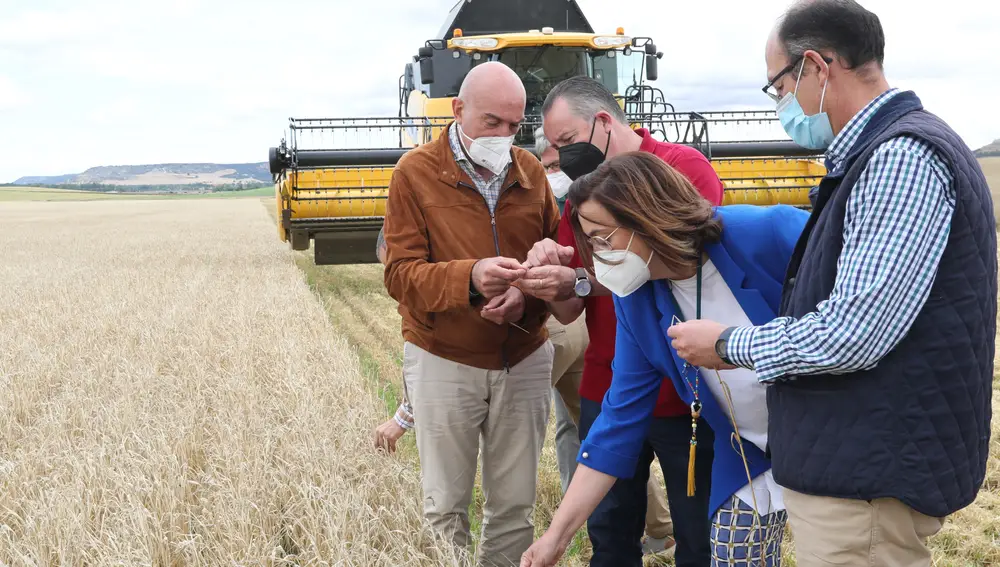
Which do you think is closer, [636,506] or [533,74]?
[636,506]

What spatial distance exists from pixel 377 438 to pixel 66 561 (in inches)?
47.1

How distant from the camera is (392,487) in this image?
342 centimetres

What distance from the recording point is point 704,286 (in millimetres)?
2143

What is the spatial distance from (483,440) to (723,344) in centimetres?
166

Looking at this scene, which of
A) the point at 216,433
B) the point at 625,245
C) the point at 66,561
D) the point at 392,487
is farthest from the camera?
the point at 216,433

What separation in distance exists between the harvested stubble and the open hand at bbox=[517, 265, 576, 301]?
85 centimetres

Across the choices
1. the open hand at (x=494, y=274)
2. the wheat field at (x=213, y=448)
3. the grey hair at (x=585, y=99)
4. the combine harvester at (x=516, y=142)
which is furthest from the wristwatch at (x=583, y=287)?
the combine harvester at (x=516, y=142)

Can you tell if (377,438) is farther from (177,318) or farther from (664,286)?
(177,318)

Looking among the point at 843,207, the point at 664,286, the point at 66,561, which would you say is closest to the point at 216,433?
the point at 66,561

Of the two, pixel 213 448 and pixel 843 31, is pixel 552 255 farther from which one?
pixel 213 448

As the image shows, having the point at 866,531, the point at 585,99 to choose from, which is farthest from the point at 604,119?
the point at 866,531

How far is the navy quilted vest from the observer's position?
1.52 meters

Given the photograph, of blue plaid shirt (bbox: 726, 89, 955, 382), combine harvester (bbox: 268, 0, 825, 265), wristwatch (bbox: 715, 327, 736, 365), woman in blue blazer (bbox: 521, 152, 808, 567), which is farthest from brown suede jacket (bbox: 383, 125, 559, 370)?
combine harvester (bbox: 268, 0, 825, 265)

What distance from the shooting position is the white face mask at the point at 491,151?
301cm
